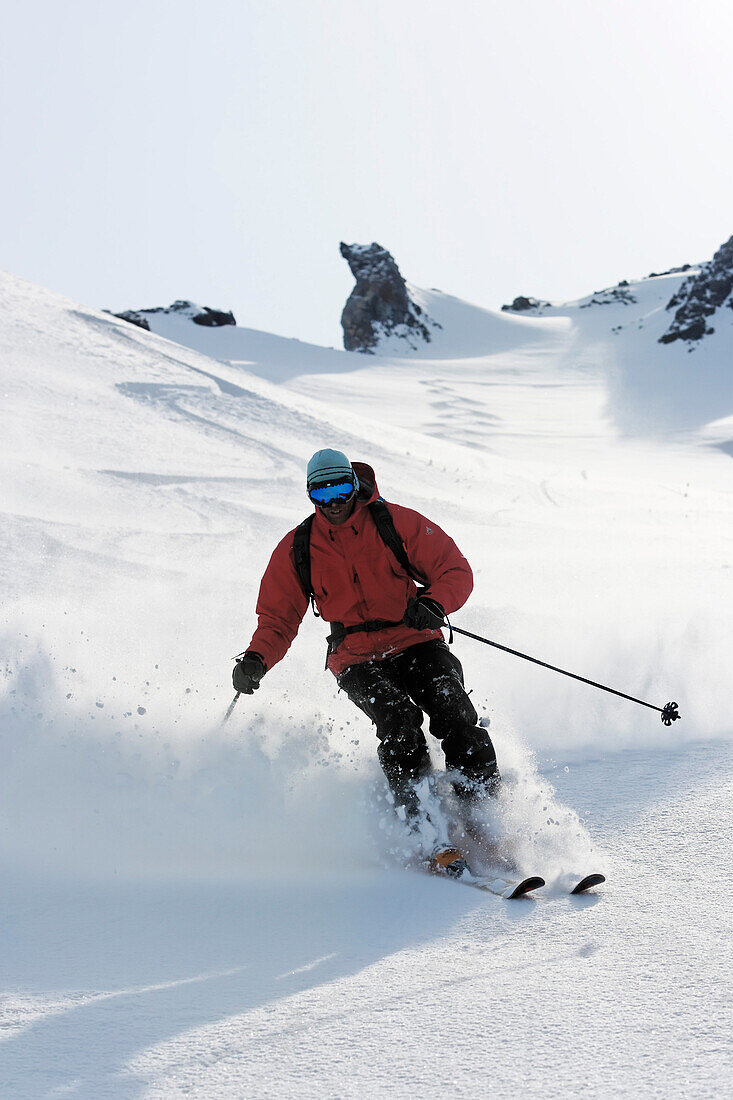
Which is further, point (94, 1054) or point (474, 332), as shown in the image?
point (474, 332)

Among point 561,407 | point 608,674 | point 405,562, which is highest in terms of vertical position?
point 561,407

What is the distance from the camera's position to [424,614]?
3518mm

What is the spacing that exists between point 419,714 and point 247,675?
777mm

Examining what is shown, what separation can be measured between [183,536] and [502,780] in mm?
5137

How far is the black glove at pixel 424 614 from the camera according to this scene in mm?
3523

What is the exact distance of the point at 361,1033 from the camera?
2027 mm

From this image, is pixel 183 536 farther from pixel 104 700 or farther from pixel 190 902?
pixel 190 902

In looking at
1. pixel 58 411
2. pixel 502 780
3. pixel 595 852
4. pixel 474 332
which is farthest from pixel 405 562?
pixel 474 332

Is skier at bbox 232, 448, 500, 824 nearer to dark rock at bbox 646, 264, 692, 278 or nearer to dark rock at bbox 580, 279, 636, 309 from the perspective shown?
dark rock at bbox 580, 279, 636, 309

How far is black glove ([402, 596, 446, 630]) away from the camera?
352 cm

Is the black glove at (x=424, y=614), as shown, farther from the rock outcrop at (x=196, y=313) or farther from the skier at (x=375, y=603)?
the rock outcrop at (x=196, y=313)

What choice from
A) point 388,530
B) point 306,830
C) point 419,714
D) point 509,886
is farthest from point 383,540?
point 509,886

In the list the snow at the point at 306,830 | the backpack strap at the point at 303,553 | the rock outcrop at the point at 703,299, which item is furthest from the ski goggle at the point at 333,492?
the rock outcrop at the point at 703,299

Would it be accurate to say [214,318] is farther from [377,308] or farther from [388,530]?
A: [388,530]
